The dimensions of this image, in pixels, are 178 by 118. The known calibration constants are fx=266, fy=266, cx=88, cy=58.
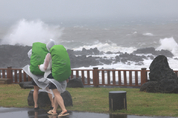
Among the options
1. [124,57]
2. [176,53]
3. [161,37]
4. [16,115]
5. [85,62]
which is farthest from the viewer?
[161,37]

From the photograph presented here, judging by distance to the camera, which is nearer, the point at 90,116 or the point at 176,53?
the point at 90,116

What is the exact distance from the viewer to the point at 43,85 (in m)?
6.43

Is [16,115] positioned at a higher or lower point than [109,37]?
lower

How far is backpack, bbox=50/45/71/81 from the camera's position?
5809mm

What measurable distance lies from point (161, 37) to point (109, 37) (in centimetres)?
1491

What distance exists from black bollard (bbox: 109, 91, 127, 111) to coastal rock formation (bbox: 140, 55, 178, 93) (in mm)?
4062

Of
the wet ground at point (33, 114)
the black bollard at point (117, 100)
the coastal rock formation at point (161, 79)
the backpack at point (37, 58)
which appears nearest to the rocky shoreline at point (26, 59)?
the coastal rock formation at point (161, 79)

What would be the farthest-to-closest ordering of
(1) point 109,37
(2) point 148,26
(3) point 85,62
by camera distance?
1. (2) point 148,26
2. (1) point 109,37
3. (3) point 85,62

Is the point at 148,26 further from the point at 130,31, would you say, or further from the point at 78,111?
the point at 78,111

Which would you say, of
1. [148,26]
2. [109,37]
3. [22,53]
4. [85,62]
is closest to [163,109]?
[85,62]

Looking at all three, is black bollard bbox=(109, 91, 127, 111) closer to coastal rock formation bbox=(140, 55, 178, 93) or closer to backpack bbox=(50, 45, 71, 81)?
backpack bbox=(50, 45, 71, 81)

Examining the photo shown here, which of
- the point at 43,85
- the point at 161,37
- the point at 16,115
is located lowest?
the point at 16,115

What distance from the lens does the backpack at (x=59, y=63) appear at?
19.1 ft

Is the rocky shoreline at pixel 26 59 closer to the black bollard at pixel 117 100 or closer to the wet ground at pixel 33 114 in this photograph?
the wet ground at pixel 33 114
